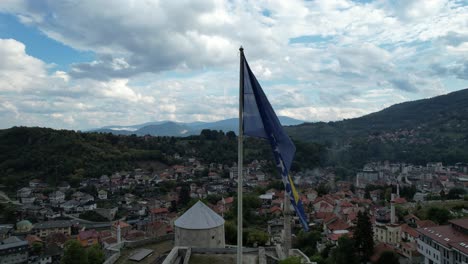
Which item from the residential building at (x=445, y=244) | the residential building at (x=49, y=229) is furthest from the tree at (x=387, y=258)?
the residential building at (x=49, y=229)

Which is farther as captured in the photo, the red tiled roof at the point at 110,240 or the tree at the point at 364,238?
the red tiled roof at the point at 110,240

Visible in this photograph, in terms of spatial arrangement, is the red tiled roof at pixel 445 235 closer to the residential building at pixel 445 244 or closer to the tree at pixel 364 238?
the residential building at pixel 445 244

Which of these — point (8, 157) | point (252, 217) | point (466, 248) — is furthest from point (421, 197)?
point (8, 157)

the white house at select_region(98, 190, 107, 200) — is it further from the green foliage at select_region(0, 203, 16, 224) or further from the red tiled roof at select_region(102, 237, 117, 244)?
the red tiled roof at select_region(102, 237, 117, 244)

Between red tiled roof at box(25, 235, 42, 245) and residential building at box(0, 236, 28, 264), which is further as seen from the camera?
red tiled roof at box(25, 235, 42, 245)

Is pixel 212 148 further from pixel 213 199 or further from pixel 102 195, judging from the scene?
pixel 213 199

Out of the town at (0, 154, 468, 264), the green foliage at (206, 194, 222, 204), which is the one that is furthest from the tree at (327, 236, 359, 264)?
the green foliage at (206, 194, 222, 204)

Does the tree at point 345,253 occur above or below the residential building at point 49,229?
above
